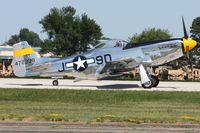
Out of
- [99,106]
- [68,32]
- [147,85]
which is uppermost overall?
[68,32]

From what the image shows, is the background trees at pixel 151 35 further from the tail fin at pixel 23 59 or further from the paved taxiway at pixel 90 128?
the paved taxiway at pixel 90 128

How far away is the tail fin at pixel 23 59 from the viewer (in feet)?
105

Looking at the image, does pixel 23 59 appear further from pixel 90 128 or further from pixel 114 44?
pixel 90 128

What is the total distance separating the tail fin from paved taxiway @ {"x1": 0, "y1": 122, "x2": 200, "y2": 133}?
59.0ft

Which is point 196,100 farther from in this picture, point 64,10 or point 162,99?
point 64,10

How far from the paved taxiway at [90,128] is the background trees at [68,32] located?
70950mm

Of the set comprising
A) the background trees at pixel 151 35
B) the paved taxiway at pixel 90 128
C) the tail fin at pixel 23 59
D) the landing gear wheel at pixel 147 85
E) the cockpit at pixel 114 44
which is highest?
the background trees at pixel 151 35

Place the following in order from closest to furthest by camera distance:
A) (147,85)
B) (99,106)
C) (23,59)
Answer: (99,106) < (147,85) < (23,59)

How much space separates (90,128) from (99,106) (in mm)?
6722

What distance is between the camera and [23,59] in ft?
105

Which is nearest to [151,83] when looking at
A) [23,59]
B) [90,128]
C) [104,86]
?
[104,86]

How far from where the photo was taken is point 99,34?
292 ft

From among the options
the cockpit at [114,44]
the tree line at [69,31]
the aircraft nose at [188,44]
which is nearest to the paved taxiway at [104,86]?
the aircraft nose at [188,44]

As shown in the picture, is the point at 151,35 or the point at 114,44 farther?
the point at 151,35
